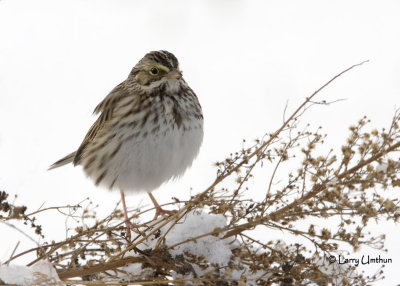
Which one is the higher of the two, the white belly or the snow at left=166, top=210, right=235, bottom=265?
the white belly

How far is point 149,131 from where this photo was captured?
4.49m

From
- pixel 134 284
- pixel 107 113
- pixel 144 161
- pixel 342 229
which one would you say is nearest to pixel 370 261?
pixel 342 229

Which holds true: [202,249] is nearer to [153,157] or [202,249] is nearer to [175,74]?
[153,157]

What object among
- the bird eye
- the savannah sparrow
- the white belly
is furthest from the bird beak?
the white belly

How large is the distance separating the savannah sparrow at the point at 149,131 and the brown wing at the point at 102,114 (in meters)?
0.01

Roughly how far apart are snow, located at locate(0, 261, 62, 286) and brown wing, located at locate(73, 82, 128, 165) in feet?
7.61

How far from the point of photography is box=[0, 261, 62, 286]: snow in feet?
8.32

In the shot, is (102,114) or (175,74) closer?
(175,74)

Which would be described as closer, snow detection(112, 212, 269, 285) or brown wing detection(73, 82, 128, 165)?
snow detection(112, 212, 269, 285)

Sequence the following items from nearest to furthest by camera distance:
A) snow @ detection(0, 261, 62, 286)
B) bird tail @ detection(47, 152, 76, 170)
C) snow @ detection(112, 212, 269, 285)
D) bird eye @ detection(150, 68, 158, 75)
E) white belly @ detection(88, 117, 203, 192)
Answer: snow @ detection(0, 261, 62, 286), snow @ detection(112, 212, 269, 285), white belly @ detection(88, 117, 203, 192), bird eye @ detection(150, 68, 158, 75), bird tail @ detection(47, 152, 76, 170)

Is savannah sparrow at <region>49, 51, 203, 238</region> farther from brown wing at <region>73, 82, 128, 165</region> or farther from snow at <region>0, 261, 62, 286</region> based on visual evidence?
snow at <region>0, 261, 62, 286</region>

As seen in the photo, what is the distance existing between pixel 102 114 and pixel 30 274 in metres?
2.57

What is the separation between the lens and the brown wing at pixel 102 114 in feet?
16.3

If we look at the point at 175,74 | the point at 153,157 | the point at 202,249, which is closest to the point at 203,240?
the point at 202,249
